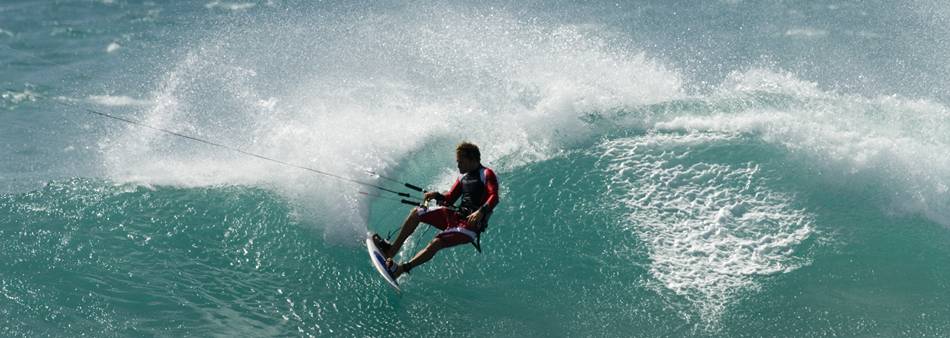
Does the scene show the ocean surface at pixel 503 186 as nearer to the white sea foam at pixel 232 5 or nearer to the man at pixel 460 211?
the man at pixel 460 211

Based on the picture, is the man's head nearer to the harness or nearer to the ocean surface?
the harness

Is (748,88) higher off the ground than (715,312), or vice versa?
(748,88)

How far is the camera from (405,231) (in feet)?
22.7

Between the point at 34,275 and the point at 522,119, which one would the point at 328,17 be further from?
the point at 34,275

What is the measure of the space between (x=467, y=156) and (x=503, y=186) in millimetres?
1857

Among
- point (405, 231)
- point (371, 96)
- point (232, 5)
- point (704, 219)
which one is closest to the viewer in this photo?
point (405, 231)

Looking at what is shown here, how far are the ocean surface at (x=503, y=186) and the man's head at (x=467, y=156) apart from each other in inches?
42.4

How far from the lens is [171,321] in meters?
6.39

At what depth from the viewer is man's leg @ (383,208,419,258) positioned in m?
6.88

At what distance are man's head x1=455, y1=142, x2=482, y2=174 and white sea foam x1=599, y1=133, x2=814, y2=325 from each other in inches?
74.6

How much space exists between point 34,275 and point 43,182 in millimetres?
2488

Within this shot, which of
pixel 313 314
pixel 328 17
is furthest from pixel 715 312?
pixel 328 17

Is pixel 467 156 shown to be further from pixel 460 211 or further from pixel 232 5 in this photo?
pixel 232 5

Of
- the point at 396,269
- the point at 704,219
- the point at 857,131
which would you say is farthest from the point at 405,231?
the point at 857,131
